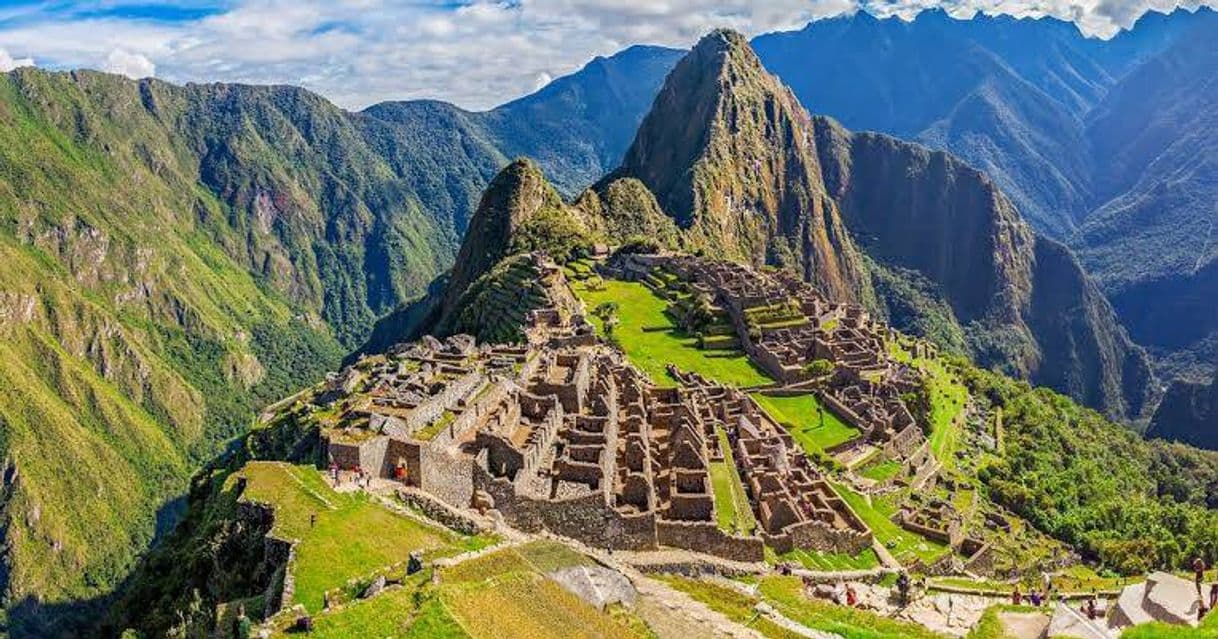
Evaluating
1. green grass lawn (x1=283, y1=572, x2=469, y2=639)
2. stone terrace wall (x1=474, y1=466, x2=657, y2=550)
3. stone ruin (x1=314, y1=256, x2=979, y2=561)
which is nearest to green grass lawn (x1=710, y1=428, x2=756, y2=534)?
stone ruin (x1=314, y1=256, x2=979, y2=561)

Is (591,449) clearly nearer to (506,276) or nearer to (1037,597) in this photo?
(1037,597)

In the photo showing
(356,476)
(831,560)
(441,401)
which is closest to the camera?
(356,476)

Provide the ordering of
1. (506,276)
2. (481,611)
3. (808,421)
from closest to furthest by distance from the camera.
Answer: (481,611) → (808,421) → (506,276)

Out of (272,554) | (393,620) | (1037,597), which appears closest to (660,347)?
(1037,597)

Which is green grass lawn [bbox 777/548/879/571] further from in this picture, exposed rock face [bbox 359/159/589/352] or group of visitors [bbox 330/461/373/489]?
exposed rock face [bbox 359/159/589/352]

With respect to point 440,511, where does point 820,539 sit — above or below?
below

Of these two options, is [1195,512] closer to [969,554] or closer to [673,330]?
[969,554]

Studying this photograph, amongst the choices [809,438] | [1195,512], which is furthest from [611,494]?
[1195,512]
